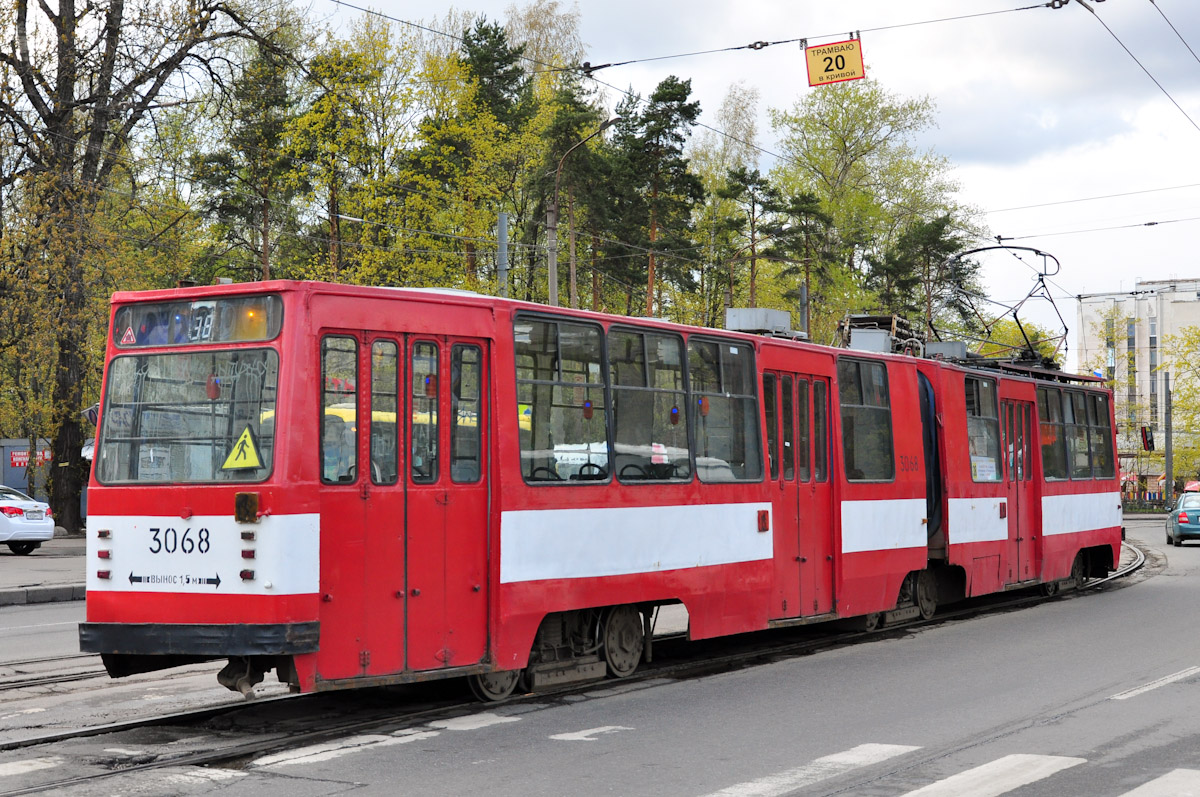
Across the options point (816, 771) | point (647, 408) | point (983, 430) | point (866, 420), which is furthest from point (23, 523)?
point (816, 771)

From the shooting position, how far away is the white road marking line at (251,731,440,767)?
7809mm

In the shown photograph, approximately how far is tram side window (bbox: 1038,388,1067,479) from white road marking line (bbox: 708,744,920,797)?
1178 centimetres

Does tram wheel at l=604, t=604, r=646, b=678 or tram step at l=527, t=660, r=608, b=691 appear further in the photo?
tram wheel at l=604, t=604, r=646, b=678

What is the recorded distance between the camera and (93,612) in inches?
356

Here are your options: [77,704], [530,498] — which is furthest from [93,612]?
[530,498]

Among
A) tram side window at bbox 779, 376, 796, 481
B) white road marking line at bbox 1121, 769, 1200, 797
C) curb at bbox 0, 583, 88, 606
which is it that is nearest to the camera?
white road marking line at bbox 1121, 769, 1200, 797

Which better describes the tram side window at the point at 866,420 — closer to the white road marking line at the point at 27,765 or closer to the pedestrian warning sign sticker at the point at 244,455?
the pedestrian warning sign sticker at the point at 244,455

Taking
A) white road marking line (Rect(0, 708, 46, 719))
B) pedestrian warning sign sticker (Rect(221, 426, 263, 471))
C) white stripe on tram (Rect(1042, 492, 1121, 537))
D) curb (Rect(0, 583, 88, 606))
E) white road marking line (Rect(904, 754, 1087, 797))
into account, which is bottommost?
white road marking line (Rect(904, 754, 1087, 797))

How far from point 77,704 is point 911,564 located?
29.6 feet

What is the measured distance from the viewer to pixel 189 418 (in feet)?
29.7

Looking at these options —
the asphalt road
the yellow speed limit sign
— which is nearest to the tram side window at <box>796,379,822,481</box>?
the asphalt road

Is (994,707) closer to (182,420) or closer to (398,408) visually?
(398,408)

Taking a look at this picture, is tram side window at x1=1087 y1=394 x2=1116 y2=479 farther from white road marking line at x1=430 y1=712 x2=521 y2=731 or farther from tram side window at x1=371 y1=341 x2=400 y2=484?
tram side window at x1=371 y1=341 x2=400 y2=484

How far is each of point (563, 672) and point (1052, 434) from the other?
11.3 meters
